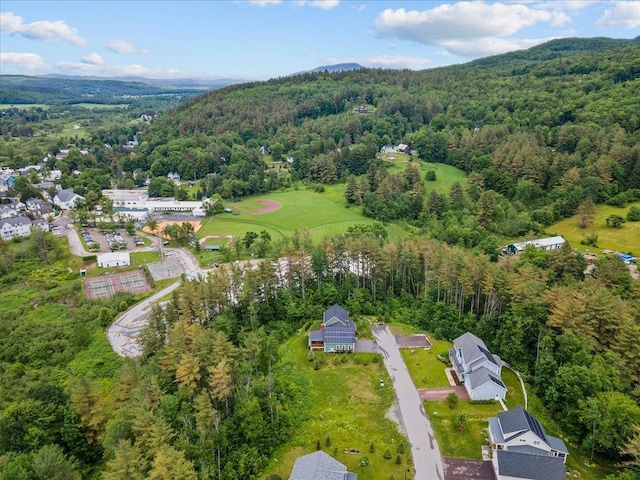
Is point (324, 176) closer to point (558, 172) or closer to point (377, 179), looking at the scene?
point (377, 179)

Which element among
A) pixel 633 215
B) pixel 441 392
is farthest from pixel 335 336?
pixel 633 215

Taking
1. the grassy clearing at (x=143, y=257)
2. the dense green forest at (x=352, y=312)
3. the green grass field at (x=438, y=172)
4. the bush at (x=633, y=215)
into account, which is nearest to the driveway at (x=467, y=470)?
the dense green forest at (x=352, y=312)

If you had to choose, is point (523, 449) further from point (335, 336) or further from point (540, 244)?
point (540, 244)

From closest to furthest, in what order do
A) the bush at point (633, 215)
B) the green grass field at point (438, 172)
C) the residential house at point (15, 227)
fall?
the bush at point (633, 215) → the residential house at point (15, 227) → the green grass field at point (438, 172)

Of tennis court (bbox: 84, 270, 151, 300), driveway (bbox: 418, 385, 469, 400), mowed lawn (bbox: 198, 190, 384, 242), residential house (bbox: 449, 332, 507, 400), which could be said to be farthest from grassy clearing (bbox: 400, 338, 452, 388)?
tennis court (bbox: 84, 270, 151, 300)

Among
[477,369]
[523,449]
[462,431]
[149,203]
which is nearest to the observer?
[523,449]

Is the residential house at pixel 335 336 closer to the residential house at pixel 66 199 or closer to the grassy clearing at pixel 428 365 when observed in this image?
the grassy clearing at pixel 428 365
